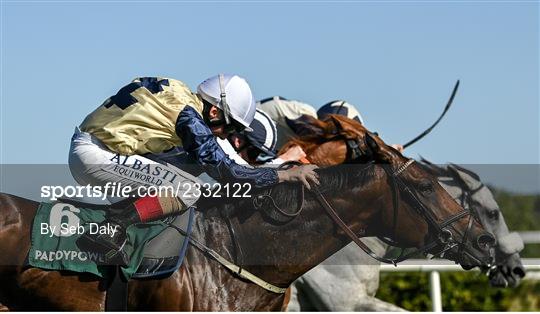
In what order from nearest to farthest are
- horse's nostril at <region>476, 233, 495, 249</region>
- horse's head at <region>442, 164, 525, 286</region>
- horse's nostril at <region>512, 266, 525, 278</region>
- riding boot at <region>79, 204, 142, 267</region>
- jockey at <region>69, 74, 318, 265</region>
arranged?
riding boot at <region>79, 204, 142, 267</region> → jockey at <region>69, 74, 318, 265</region> → horse's nostril at <region>476, 233, 495, 249</region> → horse's nostril at <region>512, 266, 525, 278</region> → horse's head at <region>442, 164, 525, 286</region>

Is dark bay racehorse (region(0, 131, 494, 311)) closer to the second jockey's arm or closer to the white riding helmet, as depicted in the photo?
the second jockey's arm

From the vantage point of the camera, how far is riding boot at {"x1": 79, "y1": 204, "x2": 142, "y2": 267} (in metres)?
3.94

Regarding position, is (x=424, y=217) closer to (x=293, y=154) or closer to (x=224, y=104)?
(x=224, y=104)

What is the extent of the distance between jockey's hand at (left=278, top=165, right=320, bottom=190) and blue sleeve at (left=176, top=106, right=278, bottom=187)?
0.04m

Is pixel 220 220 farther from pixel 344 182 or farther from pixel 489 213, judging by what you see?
pixel 489 213

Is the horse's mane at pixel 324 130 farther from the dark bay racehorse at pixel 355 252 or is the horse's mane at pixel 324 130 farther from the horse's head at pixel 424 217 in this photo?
the horse's head at pixel 424 217

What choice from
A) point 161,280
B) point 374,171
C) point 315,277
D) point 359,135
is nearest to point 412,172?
point 374,171

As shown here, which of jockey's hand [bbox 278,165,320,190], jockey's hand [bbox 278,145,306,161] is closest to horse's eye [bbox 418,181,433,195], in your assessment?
jockey's hand [bbox 278,165,320,190]

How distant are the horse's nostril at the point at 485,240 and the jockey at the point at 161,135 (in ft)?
2.37

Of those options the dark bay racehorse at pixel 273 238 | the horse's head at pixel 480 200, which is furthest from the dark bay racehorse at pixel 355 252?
the dark bay racehorse at pixel 273 238

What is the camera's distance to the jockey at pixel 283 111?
6379mm

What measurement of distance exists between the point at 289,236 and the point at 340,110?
248 centimetres

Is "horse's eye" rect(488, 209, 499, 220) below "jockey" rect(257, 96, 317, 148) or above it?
below

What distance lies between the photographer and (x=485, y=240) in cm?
432
